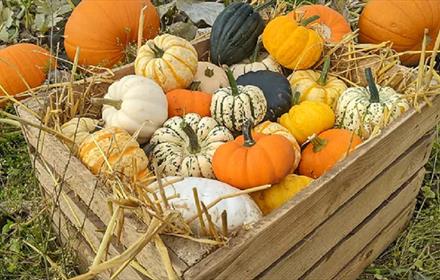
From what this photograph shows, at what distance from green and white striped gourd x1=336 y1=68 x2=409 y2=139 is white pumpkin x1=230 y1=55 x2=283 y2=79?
39 centimetres

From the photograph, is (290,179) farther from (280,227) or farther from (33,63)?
(33,63)

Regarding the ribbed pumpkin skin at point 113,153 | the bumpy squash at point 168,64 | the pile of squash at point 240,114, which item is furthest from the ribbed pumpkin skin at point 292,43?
the ribbed pumpkin skin at point 113,153

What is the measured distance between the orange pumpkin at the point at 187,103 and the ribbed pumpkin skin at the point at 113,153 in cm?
32

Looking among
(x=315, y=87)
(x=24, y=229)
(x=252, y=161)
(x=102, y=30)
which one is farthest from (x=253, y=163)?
(x=102, y=30)

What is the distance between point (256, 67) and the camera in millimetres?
2625

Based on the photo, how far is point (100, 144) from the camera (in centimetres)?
196

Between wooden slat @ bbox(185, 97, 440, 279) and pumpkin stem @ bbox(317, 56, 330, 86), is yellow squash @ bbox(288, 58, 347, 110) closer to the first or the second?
pumpkin stem @ bbox(317, 56, 330, 86)

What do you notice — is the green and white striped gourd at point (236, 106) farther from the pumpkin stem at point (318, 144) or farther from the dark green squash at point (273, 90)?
the pumpkin stem at point (318, 144)

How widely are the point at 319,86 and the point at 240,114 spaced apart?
1.52 ft

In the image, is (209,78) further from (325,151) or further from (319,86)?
(325,151)

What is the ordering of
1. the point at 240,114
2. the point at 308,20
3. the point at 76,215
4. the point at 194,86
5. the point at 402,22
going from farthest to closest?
the point at 402,22 < the point at 308,20 < the point at 194,86 < the point at 240,114 < the point at 76,215

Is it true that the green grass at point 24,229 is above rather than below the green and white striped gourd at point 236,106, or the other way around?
below

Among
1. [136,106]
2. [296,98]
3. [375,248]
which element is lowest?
[375,248]

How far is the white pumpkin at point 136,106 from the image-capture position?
7.01 feet
